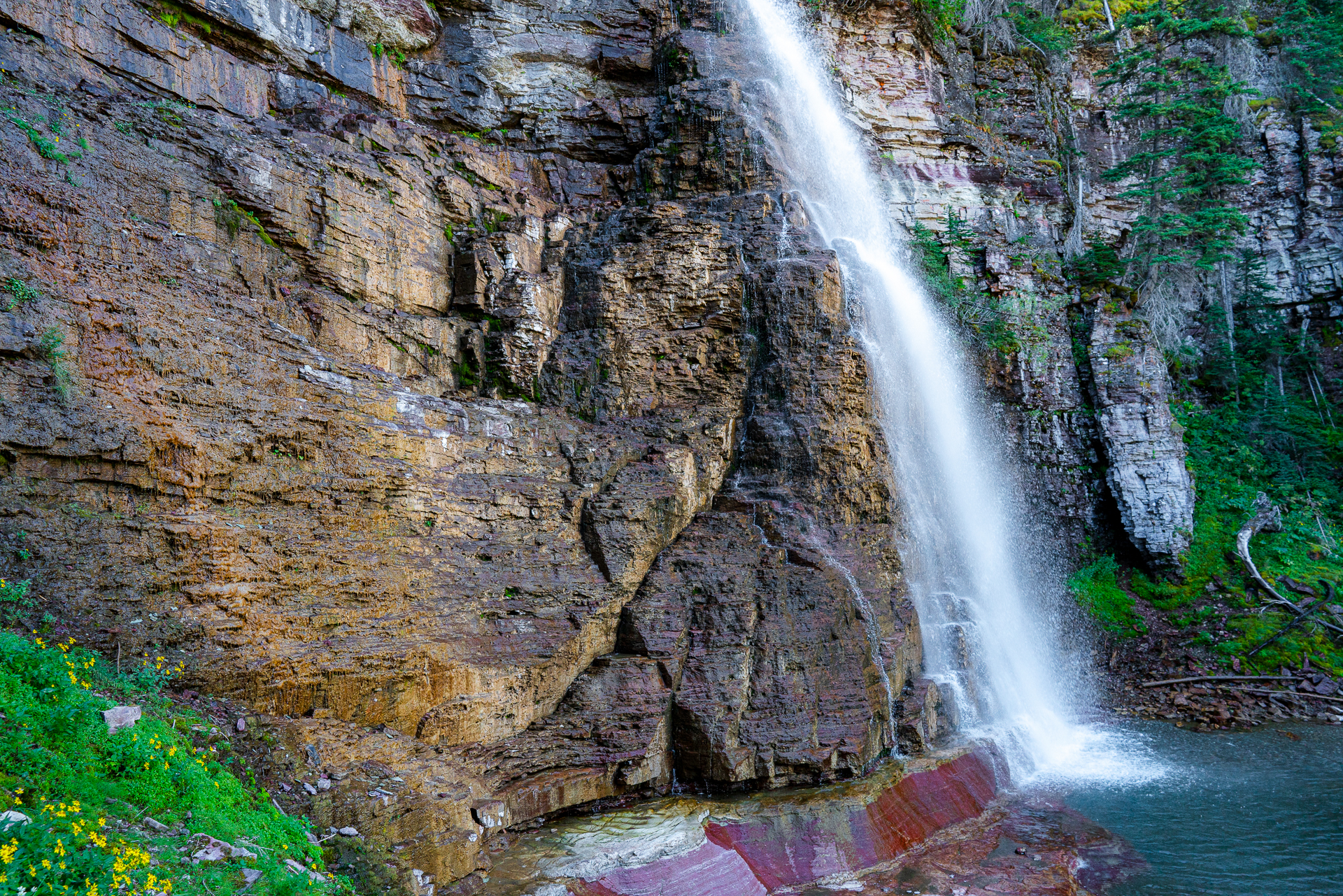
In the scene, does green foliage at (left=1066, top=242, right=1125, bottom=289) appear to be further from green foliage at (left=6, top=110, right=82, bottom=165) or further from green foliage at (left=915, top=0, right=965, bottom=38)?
green foliage at (left=6, top=110, right=82, bottom=165)

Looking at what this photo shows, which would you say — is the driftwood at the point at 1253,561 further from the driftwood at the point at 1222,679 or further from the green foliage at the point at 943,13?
the green foliage at the point at 943,13

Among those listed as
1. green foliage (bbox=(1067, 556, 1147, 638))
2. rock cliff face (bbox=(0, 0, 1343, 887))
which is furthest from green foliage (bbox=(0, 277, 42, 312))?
green foliage (bbox=(1067, 556, 1147, 638))

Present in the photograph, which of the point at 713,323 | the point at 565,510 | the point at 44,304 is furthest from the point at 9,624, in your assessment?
the point at 713,323

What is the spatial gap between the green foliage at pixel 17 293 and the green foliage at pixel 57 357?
336mm

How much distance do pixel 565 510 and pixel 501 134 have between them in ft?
32.3

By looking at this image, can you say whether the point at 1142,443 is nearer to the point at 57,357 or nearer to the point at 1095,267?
the point at 1095,267

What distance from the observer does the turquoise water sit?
31.2 ft

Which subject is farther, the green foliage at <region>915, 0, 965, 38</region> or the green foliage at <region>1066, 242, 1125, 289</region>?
the green foliage at <region>915, 0, 965, 38</region>

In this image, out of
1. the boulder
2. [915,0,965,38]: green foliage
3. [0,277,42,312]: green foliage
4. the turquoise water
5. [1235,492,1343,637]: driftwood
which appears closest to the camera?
the boulder

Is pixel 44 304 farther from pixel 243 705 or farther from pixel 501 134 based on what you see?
pixel 501 134

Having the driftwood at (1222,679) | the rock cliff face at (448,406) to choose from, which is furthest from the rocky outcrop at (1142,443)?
the rock cliff face at (448,406)

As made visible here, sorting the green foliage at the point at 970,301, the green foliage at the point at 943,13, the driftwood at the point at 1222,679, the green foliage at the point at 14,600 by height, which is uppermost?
the green foliage at the point at 943,13

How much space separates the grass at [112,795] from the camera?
4.61m

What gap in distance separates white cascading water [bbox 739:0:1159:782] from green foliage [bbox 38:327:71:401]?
11616 millimetres
